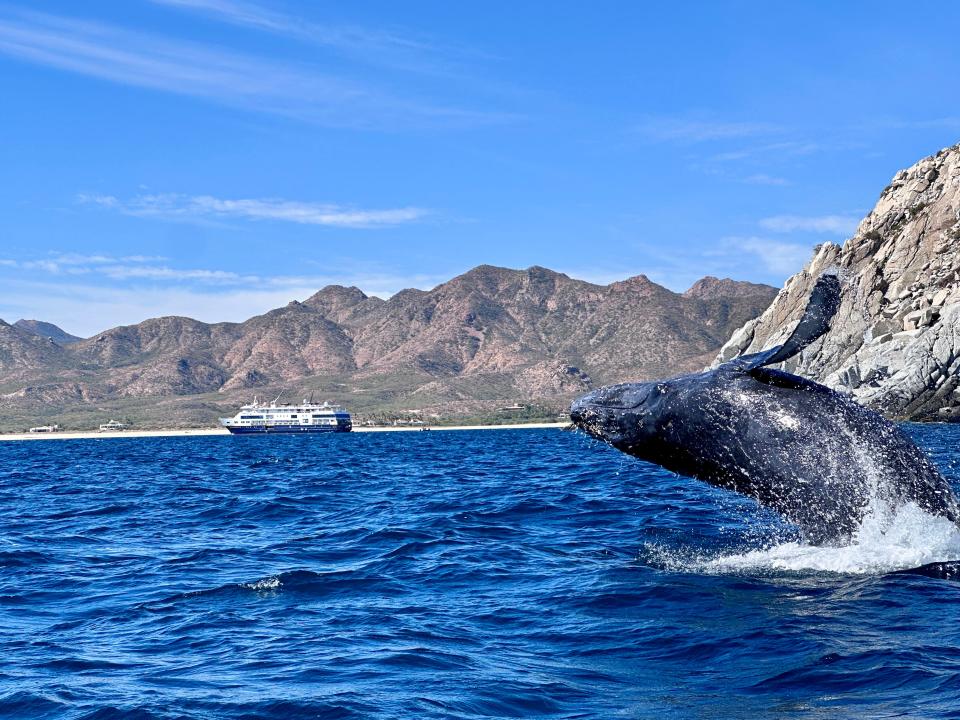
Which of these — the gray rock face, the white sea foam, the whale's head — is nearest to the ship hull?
the gray rock face

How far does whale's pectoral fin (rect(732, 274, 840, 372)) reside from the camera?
29.3 feet

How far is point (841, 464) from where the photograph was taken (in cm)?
1020

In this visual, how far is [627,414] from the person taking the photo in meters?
11.3

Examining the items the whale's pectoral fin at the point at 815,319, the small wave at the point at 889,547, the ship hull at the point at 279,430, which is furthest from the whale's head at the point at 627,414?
the ship hull at the point at 279,430

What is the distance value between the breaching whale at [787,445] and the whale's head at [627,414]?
14 millimetres

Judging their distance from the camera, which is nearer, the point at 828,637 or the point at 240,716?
the point at 240,716

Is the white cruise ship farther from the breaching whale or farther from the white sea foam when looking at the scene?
the breaching whale

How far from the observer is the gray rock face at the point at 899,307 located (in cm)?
8138

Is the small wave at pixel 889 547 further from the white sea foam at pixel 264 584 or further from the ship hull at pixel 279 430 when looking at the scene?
the ship hull at pixel 279 430

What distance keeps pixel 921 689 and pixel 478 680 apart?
310cm

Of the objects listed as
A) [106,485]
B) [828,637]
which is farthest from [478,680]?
[106,485]

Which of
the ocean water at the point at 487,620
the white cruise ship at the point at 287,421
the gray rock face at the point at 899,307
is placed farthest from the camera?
the white cruise ship at the point at 287,421

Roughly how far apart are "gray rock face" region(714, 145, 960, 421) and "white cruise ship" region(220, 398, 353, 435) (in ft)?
253

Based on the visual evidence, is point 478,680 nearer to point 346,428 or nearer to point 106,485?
point 106,485
